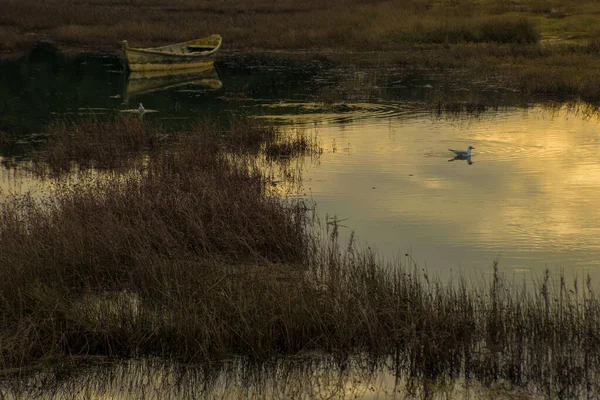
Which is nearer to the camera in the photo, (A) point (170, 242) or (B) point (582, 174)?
(A) point (170, 242)

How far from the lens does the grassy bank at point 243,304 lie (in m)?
6.55

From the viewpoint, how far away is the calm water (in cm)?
1029

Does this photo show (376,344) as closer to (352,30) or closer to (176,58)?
(176,58)

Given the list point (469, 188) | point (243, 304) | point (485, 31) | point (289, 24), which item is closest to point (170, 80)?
point (289, 24)

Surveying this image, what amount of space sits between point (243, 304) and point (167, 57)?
24.0 metres

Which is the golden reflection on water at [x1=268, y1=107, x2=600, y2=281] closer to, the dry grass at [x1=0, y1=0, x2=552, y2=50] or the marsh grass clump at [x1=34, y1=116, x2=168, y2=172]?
the marsh grass clump at [x1=34, y1=116, x2=168, y2=172]

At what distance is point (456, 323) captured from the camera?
681cm

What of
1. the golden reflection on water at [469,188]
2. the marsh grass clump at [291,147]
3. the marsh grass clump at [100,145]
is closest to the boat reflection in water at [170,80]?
the golden reflection on water at [469,188]

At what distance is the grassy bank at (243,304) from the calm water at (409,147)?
4.94 ft

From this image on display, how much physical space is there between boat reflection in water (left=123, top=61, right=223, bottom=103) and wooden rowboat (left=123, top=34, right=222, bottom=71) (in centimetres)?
18

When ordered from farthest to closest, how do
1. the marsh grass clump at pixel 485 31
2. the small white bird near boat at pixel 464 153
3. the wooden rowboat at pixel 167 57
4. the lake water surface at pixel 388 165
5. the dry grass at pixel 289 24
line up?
the dry grass at pixel 289 24
the marsh grass clump at pixel 485 31
the wooden rowboat at pixel 167 57
the small white bird near boat at pixel 464 153
the lake water surface at pixel 388 165

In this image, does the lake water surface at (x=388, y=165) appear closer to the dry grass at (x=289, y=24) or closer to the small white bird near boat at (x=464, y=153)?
the small white bird near boat at (x=464, y=153)

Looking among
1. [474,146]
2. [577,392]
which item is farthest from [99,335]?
[474,146]

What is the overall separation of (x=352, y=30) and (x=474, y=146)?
21.4m
